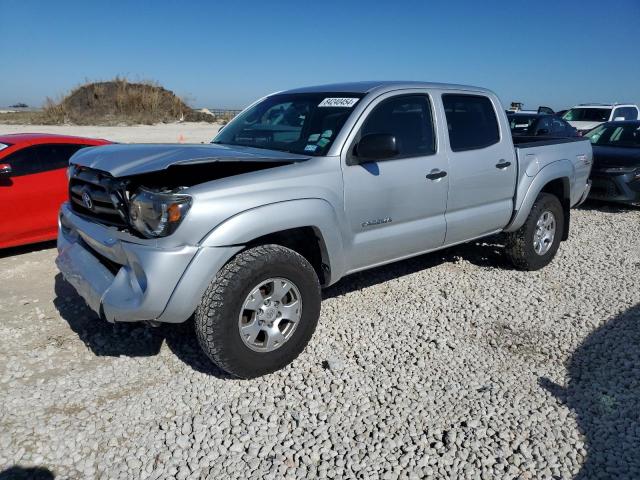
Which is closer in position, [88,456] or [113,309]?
[88,456]

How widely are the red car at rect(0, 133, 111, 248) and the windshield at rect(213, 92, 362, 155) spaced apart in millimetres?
2680

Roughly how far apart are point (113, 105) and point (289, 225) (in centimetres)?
3623

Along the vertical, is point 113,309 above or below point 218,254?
below

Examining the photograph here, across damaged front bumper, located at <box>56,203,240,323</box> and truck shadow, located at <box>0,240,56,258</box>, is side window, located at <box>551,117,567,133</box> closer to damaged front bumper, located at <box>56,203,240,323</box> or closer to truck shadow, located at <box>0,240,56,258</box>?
truck shadow, located at <box>0,240,56,258</box>

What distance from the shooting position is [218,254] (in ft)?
9.81

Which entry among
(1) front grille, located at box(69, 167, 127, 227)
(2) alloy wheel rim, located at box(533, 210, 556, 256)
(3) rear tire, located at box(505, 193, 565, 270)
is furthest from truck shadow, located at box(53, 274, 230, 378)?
(2) alloy wheel rim, located at box(533, 210, 556, 256)

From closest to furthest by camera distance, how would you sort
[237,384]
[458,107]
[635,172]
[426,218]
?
[237,384] < [426,218] < [458,107] < [635,172]

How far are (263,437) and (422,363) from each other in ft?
4.36

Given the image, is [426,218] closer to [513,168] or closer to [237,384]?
[513,168]

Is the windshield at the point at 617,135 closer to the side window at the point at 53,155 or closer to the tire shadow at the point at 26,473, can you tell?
the side window at the point at 53,155

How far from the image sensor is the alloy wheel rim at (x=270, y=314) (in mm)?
3242

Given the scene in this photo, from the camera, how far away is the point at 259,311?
328cm

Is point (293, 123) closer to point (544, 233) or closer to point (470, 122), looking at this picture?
point (470, 122)

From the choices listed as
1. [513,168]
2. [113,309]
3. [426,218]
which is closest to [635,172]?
[513,168]
